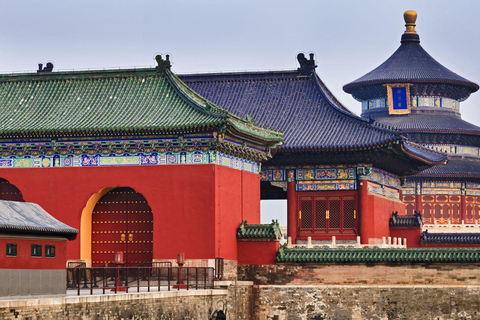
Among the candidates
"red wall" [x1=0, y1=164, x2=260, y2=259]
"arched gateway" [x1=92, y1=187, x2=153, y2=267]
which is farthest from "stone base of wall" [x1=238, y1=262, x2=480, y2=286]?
"arched gateway" [x1=92, y1=187, x2=153, y2=267]

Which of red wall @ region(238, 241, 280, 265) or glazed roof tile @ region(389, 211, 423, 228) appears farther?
glazed roof tile @ region(389, 211, 423, 228)

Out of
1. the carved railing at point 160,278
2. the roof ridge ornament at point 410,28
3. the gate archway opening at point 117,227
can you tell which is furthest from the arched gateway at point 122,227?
the roof ridge ornament at point 410,28

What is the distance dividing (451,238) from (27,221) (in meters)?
26.5

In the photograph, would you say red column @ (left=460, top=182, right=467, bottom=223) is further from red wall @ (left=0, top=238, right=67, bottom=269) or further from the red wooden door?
red wall @ (left=0, top=238, right=67, bottom=269)

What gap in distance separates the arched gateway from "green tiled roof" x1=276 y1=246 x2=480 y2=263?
497cm

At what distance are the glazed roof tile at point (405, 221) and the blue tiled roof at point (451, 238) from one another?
28.9 inches

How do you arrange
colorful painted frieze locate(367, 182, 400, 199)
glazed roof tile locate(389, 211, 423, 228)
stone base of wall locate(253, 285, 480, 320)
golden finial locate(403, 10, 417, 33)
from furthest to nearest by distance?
1. golden finial locate(403, 10, 417, 33)
2. glazed roof tile locate(389, 211, 423, 228)
3. colorful painted frieze locate(367, 182, 400, 199)
4. stone base of wall locate(253, 285, 480, 320)

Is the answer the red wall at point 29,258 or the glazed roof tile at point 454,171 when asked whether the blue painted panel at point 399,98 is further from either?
the red wall at point 29,258

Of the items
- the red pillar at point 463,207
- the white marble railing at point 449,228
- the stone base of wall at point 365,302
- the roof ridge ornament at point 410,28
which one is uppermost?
the roof ridge ornament at point 410,28

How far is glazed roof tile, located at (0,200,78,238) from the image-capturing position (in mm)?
27219

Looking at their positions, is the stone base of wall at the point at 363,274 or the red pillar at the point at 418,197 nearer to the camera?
the stone base of wall at the point at 363,274

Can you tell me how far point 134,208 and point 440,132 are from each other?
96.4 feet

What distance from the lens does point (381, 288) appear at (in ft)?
119

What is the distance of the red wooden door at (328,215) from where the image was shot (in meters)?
45.3
